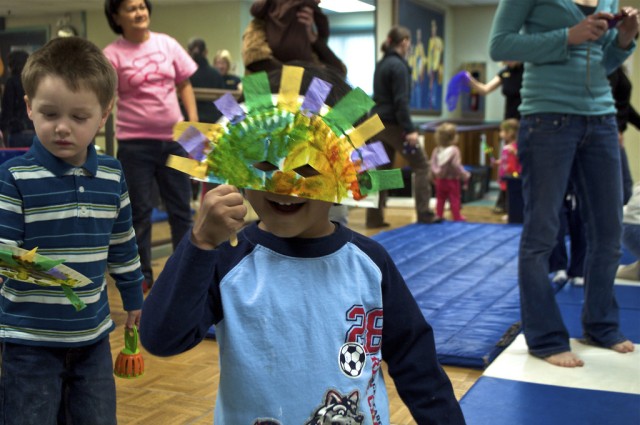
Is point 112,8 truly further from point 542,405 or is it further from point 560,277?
point 560,277

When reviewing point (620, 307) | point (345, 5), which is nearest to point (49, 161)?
point (620, 307)

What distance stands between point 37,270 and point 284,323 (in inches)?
21.4

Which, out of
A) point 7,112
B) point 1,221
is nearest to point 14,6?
point 7,112

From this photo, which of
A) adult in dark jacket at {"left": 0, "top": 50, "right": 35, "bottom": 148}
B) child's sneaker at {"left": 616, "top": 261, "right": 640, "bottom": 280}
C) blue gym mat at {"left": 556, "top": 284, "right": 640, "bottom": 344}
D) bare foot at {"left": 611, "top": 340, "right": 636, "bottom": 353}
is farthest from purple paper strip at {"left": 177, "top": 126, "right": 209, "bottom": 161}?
child's sneaker at {"left": 616, "top": 261, "right": 640, "bottom": 280}

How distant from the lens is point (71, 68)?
1.68 m

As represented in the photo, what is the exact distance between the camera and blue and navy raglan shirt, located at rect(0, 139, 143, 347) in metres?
1.65

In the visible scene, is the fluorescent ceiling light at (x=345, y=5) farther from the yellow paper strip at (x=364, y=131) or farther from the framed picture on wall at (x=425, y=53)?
the yellow paper strip at (x=364, y=131)

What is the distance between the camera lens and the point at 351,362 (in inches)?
49.8

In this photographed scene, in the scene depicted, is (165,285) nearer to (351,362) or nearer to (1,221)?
(351,362)

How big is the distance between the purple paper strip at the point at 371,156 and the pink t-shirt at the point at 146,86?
276 cm

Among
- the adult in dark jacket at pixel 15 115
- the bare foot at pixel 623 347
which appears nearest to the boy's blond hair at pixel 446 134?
the adult in dark jacket at pixel 15 115

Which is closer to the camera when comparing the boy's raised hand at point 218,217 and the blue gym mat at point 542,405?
the boy's raised hand at point 218,217

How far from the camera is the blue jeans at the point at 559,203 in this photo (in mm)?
2803

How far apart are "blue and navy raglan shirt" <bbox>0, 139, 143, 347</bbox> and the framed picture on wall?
35.0ft
